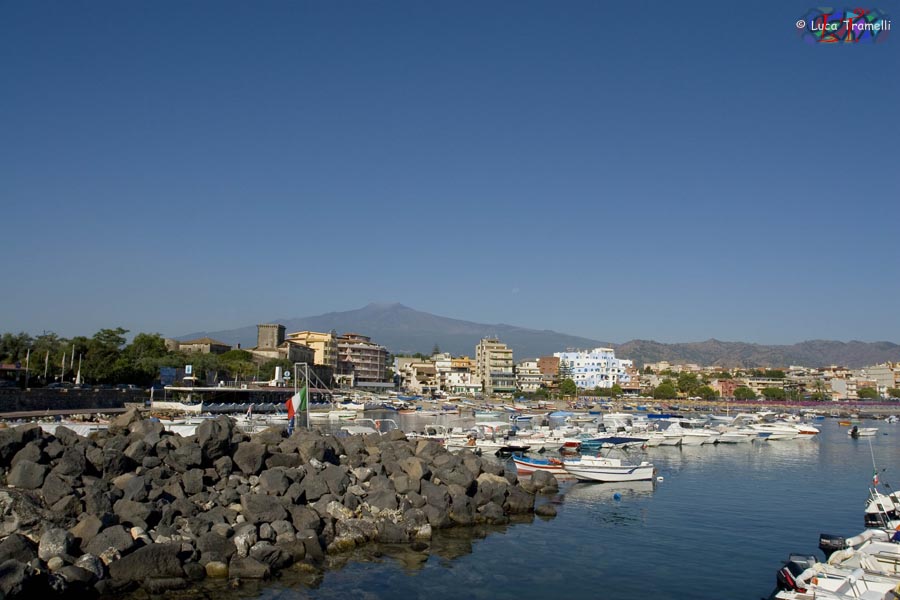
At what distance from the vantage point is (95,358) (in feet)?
264

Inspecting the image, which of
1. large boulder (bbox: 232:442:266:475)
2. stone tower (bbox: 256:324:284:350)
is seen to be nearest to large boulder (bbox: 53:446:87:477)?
large boulder (bbox: 232:442:266:475)

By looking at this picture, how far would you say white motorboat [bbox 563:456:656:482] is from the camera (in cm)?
3466

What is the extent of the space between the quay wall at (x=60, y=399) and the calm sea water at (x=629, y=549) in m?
47.6

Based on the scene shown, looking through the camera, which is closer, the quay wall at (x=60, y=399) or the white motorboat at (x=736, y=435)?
the quay wall at (x=60, y=399)

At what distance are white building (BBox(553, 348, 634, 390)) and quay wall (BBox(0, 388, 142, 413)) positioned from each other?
349 feet

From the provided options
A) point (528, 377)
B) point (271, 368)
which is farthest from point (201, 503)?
point (528, 377)

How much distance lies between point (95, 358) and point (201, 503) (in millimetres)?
68690

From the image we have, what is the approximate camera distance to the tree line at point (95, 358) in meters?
79.5

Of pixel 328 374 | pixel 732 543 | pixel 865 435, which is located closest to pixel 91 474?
pixel 732 543

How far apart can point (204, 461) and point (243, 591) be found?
7.44 metres

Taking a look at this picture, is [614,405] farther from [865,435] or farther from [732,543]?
[732,543]

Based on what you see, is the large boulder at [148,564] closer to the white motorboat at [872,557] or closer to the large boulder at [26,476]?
the large boulder at [26,476]

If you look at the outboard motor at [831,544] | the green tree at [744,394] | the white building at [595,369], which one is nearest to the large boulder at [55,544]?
the outboard motor at [831,544]

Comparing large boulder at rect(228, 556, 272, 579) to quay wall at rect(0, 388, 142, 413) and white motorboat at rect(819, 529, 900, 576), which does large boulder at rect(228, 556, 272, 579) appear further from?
quay wall at rect(0, 388, 142, 413)
